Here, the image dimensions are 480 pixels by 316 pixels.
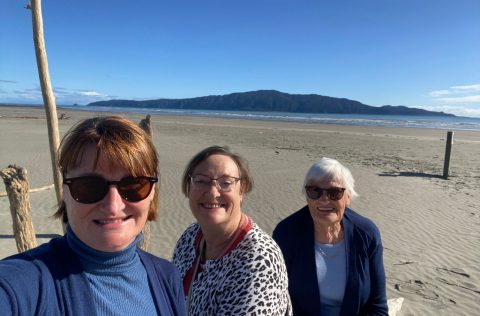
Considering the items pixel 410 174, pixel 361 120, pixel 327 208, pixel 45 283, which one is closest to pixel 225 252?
pixel 45 283

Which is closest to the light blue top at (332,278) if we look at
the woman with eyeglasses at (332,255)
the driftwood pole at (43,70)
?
the woman with eyeglasses at (332,255)

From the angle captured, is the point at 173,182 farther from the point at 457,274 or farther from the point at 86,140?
the point at 86,140

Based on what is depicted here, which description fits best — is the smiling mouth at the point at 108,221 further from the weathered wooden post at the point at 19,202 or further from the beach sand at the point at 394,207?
the beach sand at the point at 394,207

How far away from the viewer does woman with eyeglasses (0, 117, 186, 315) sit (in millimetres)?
1126

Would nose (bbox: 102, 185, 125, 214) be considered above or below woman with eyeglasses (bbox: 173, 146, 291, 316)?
above

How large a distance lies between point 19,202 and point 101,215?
3.76 metres

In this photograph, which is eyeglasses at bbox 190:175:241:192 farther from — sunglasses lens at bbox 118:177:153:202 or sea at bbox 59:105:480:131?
sea at bbox 59:105:480:131

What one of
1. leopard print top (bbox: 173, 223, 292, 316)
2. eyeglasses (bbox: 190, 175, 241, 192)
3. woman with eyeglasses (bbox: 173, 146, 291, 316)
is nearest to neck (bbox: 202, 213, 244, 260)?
woman with eyeglasses (bbox: 173, 146, 291, 316)

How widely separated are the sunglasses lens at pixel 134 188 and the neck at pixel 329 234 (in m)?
1.88

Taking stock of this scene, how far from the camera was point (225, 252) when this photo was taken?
1958 millimetres

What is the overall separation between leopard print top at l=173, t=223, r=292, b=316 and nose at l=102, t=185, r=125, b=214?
747mm

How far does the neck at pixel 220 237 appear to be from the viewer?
2.07m

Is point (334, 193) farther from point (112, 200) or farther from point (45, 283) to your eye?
point (45, 283)

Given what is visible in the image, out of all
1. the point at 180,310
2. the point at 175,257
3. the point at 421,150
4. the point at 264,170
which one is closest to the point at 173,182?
the point at 264,170
